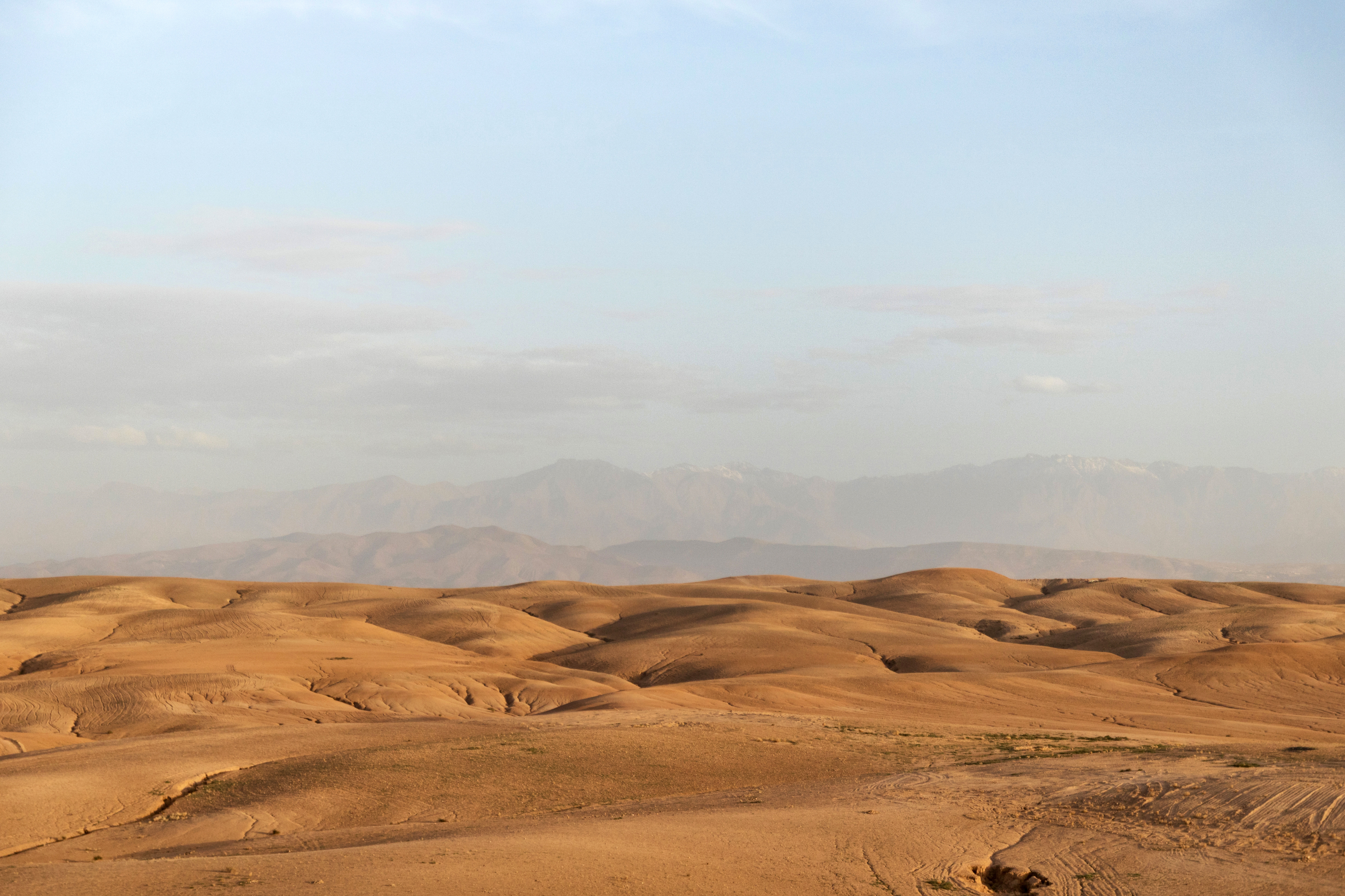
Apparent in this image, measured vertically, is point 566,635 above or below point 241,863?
below

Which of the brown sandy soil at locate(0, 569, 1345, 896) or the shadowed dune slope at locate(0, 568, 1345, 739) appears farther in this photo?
the shadowed dune slope at locate(0, 568, 1345, 739)

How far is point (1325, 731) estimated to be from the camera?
40531 mm

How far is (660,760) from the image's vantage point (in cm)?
2627

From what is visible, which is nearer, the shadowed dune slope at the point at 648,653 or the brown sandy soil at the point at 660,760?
the brown sandy soil at the point at 660,760

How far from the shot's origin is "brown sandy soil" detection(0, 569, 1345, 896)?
15.6 meters

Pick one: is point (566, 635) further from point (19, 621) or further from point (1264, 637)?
point (1264, 637)

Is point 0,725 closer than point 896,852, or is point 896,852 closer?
point 896,852

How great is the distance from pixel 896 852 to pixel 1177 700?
36.0 m

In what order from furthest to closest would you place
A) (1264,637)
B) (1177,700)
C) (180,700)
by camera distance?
(1264,637) < (1177,700) < (180,700)

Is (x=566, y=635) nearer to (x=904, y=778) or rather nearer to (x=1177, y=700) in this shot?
(x=1177, y=700)

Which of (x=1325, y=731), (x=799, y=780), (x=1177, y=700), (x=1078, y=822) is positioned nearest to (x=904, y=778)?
(x=799, y=780)

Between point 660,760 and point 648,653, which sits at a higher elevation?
point 660,760

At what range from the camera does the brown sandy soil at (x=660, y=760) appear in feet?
51.1

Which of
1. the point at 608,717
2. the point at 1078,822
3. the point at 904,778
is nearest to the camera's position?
the point at 1078,822
